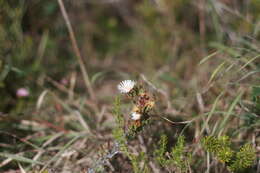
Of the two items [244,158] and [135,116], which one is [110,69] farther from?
[244,158]

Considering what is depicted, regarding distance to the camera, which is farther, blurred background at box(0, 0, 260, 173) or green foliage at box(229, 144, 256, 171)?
blurred background at box(0, 0, 260, 173)

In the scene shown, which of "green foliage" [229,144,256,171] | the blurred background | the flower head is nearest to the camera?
"green foliage" [229,144,256,171]

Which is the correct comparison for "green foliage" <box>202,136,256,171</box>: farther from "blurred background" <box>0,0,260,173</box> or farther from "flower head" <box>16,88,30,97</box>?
"flower head" <box>16,88,30,97</box>

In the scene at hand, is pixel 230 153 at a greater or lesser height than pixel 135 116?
lesser

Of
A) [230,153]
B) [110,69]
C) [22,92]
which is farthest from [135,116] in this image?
[110,69]

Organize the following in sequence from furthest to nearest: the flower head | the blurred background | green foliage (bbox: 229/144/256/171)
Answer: the flower head → the blurred background → green foliage (bbox: 229/144/256/171)

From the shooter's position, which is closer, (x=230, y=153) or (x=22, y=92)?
(x=230, y=153)

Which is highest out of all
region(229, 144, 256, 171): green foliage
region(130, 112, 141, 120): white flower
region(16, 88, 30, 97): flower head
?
region(130, 112, 141, 120): white flower

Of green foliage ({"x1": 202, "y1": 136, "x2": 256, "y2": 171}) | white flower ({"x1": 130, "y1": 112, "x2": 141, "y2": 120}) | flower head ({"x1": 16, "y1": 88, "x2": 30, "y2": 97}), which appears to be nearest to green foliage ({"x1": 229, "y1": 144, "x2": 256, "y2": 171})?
green foliage ({"x1": 202, "y1": 136, "x2": 256, "y2": 171})
